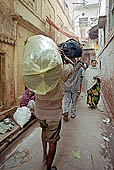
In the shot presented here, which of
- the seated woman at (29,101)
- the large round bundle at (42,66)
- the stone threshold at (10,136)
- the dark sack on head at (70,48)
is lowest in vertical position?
the stone threshold at (10,136)

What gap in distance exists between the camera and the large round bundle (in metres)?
1.87

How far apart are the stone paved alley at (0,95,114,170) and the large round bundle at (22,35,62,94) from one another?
1395mm

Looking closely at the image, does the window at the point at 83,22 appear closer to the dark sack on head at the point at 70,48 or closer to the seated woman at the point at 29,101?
the seated woman at the point at 29,101

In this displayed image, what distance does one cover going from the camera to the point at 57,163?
2.76 meters

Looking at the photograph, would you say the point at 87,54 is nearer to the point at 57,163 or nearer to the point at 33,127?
the point at 33,127

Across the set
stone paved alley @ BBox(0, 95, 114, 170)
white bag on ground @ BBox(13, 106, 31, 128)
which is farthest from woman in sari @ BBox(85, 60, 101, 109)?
white bag on ground @ BBox(13, 106, 31, 128)

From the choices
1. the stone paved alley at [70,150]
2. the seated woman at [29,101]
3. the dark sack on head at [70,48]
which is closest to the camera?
the stone paved alley at [70,150]

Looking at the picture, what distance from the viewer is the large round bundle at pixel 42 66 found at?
1.87 m

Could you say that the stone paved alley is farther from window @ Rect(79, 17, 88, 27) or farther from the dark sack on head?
window @ Rect(79, 17, 88, 27)

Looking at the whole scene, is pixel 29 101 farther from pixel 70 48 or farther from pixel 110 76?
pixel 110 76

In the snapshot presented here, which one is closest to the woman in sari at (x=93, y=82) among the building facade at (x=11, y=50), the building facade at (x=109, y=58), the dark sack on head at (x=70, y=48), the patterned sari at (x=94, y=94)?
the patterned sari at (x=94, y=94)

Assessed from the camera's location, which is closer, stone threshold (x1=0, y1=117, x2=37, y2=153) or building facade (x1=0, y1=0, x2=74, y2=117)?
stone threshold (x1=0, y1=117, x2=37, y2=153)

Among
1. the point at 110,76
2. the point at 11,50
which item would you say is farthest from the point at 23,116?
the point at 110,76

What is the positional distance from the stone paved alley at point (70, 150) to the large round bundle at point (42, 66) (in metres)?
1.40
